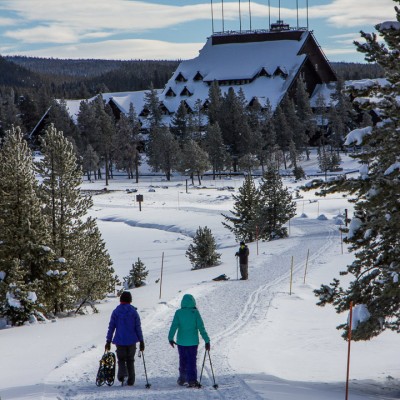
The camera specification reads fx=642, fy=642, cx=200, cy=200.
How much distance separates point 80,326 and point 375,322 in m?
8.03

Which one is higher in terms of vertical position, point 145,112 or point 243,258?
point 145,112

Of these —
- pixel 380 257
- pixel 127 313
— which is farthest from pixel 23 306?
pixel 380 257

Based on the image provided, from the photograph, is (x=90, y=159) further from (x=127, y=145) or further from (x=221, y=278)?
(x=221, y=278)

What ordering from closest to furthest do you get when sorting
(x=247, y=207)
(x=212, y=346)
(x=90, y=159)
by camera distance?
1. (x=212, y=346)
2. (x=247, y=207)
3. (x=90, y=159)

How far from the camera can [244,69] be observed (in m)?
116

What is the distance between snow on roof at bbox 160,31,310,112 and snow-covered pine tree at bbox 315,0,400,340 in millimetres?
97873

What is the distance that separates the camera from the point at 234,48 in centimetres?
12231

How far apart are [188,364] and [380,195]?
420 cm

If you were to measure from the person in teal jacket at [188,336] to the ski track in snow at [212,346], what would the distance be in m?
0.27

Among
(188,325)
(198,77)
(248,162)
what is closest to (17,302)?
(188,325)

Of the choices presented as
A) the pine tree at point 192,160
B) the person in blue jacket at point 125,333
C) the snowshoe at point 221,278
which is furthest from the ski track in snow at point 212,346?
the pine tree at point 192,160

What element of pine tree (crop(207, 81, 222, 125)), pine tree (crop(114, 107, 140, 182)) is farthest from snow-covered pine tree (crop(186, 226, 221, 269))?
pine tree (crop(207, 81, 222, 125))

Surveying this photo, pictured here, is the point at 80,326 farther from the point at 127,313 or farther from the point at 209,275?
the point at 209,275

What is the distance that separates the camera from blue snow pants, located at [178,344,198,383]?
10.4m
